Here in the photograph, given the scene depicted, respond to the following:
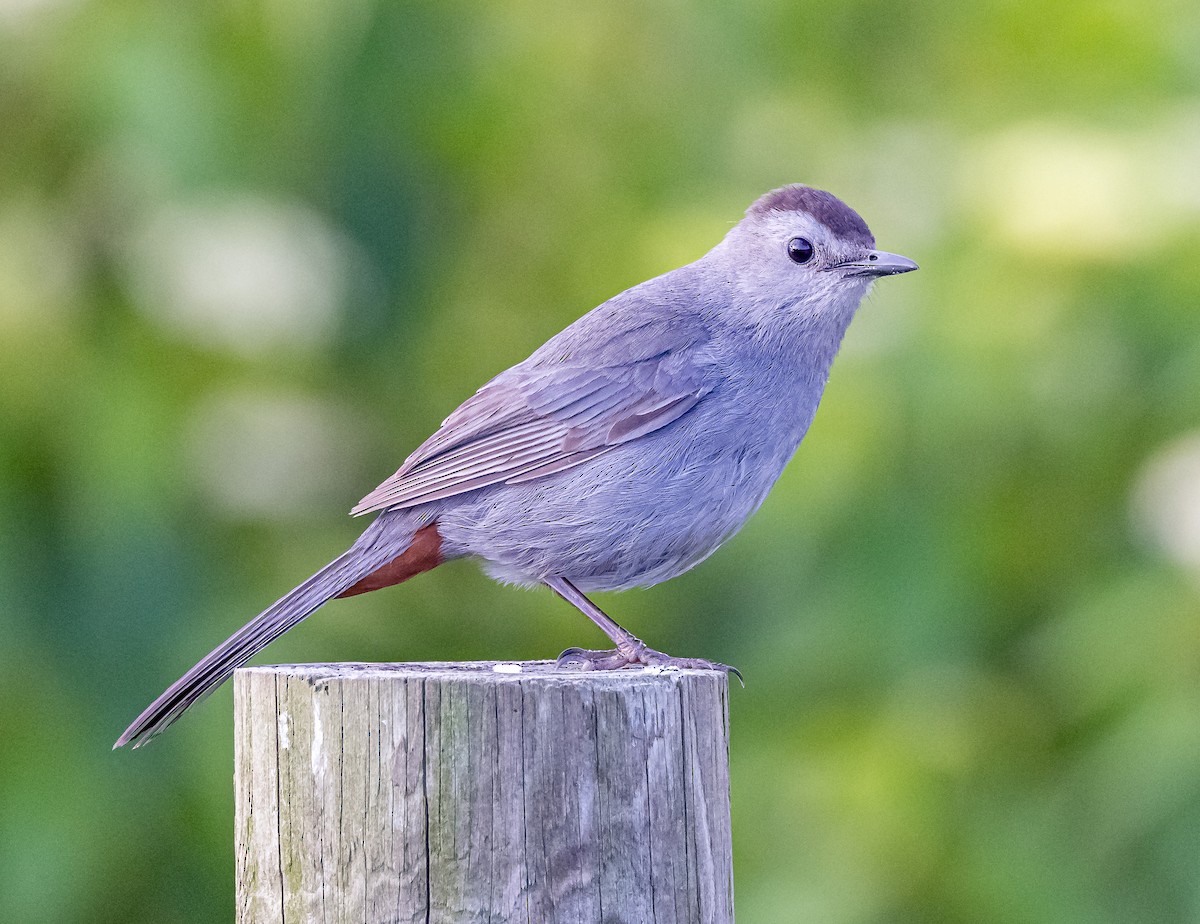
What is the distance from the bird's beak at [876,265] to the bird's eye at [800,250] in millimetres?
83

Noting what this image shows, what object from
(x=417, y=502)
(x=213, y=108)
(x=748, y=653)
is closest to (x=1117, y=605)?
(x=748, y=653)

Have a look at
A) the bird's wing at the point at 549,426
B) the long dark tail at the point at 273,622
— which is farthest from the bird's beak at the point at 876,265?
the long dark tail at the point at 273,622

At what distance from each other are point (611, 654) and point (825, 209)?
1492 mm

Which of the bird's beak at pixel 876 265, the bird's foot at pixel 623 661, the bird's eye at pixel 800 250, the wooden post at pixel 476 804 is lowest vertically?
the wooden post at pixel 476 804

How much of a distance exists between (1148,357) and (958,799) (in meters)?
1.88

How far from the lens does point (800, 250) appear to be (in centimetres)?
452

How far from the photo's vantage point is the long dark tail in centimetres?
359

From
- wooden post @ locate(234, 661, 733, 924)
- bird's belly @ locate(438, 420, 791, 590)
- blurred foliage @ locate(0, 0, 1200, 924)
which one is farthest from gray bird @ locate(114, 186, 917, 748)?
blurred foliage @ locate(0, 0, 1200, 924)

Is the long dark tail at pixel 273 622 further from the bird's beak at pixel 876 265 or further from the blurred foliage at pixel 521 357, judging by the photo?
the blurred foliage at pixel 521 357

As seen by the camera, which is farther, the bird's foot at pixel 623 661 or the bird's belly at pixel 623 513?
the bird's belly at pixel 623 513

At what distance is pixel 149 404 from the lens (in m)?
5.86

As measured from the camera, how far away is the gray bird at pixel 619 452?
3973 millimetres

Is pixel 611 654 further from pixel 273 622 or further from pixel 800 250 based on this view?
pixel 800 250

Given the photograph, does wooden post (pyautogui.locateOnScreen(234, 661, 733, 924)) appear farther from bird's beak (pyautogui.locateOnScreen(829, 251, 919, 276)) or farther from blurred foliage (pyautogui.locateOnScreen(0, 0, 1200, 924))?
blurred foliage (pyautogui.locateOnScreen(0, 0, 1200, 924))
